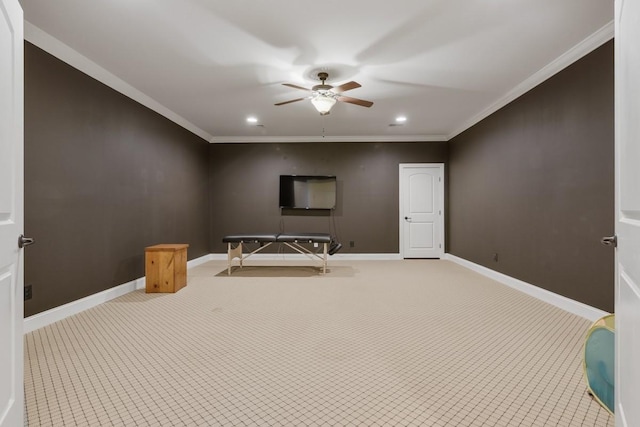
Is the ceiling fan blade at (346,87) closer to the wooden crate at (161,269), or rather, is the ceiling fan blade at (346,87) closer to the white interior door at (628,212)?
the white interior door at (628,212)

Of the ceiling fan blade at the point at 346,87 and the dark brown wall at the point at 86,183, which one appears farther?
the ceiling fan blade at the point at 346,87

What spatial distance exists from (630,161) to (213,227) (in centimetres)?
628

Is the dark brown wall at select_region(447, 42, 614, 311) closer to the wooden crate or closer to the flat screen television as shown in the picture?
the flat screen television

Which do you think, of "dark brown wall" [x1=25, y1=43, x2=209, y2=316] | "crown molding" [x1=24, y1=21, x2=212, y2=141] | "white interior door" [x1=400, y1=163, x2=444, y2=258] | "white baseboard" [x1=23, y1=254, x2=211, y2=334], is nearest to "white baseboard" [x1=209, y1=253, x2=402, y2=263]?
"white interior door" [x1=400, y1=163, x2=444, y2=258]

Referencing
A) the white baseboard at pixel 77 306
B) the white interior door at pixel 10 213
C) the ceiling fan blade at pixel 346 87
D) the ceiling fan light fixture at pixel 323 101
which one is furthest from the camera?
the ceiling fan light fixture at pixel 323 101

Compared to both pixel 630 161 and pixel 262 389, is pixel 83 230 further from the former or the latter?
pixel 630 161

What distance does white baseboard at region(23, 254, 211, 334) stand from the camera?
100 inches

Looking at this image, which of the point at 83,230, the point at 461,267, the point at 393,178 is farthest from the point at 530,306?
the point at 83,230

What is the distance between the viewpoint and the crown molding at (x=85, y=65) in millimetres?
2590

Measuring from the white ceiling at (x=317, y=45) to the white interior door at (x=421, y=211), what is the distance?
2052mm

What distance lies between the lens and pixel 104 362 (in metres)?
2.00

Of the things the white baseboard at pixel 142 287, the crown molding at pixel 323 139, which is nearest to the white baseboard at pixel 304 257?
the white baseboard at pixel 142 287

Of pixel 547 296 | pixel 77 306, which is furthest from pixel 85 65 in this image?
pixel 547 296

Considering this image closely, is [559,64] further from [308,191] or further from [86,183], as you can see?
[86,183]
